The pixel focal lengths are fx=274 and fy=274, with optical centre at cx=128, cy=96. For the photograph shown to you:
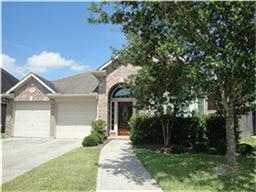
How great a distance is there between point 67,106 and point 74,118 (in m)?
1.09

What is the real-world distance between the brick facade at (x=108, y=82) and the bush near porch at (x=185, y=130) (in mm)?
3027

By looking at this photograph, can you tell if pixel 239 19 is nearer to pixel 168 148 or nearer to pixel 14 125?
pixel 168 148

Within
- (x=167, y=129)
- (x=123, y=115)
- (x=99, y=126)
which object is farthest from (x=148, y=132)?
(x=123, y=115)

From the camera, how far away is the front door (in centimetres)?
1964

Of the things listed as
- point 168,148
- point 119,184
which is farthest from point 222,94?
point 168,148

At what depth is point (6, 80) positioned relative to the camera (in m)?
28.8

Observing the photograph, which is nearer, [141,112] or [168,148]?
[168,148]

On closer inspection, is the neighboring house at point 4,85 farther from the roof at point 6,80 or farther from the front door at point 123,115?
the front door at point 123,115

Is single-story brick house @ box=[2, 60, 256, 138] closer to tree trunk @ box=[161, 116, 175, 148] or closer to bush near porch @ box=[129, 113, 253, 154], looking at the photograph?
bush near porch @ box=[129, 113, 253, 154]

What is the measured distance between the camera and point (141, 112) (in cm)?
1831

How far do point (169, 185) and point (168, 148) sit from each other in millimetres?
7052

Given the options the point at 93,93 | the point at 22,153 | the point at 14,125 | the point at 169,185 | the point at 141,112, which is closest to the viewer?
the point at 169,185

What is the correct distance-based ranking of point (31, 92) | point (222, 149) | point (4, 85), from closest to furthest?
1. point (222, 149)
2. point (31, 92)
3. point (4, 85)

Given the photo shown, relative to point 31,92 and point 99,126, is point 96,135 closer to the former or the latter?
point 99,126
